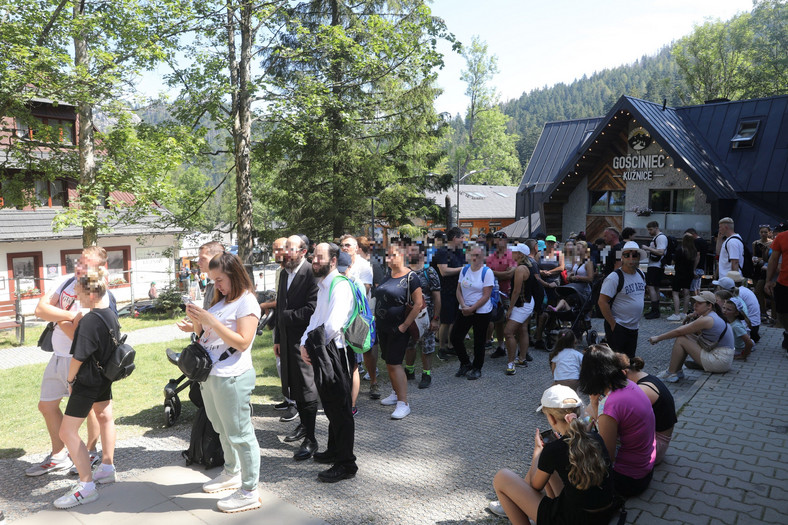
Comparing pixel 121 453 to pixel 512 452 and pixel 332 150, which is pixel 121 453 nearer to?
pixel 512 452

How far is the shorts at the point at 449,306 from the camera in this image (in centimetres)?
872

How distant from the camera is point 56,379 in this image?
14.7ft

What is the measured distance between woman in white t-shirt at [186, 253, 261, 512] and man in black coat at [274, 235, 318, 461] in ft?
3.12

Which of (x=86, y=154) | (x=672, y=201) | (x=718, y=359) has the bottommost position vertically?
(x=718, y=359)

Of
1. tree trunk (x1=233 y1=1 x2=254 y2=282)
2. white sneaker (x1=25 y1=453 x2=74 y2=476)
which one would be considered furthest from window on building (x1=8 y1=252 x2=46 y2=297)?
white sneaker (x1=25 y1=453 x2=74 y2=476)

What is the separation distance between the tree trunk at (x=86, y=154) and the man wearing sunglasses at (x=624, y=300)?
1206 cm

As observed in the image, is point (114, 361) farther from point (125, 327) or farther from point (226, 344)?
point (125, 327)

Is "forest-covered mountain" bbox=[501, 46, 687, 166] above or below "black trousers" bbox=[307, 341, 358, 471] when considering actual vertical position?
above

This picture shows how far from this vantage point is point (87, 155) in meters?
14.4

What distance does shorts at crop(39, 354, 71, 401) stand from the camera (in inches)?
175

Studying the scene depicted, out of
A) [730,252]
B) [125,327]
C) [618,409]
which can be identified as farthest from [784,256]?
[125,327]

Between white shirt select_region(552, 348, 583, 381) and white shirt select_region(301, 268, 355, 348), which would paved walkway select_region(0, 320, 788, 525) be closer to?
white shirt select_region(552, 348, 583, 381)

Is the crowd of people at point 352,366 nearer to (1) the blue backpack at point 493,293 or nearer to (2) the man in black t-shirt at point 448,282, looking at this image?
(1) the blue backpack at point 493,293

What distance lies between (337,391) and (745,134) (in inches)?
723
